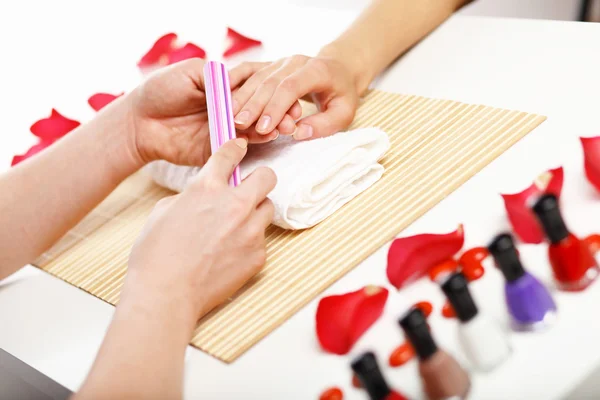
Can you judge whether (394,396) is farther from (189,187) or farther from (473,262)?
(189,187)

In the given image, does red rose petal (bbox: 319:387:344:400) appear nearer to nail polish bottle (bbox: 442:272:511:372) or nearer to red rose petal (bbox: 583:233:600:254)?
nail polish bottle (bbox: 442:272:511:372)

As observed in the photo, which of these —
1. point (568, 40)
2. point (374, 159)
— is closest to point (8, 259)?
point (374, 159)

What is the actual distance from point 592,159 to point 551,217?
170 mm

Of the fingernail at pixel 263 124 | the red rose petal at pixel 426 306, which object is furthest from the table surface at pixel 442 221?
the fingernail at pixel 263 124

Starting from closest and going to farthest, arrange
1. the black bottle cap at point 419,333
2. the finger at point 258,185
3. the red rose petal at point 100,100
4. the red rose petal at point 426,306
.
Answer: the black bottle cap at point 419,333 → the red rose petal at point 426,306 → the finger at point 258,185 → the red rose petal at point 100,100

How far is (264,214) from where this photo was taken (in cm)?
81

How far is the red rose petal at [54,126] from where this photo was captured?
4.39ft

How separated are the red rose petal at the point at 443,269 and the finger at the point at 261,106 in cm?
27

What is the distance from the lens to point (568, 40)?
1.05 meters

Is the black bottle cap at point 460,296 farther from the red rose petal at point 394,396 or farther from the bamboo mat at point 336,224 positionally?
the bamboo mat at point 336,224

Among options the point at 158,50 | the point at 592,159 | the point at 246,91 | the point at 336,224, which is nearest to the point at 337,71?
the point at 246,91

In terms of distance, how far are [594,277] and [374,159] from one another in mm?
297

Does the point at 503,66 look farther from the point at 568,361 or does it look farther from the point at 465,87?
the point at 568,361

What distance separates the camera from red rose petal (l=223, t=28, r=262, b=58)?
139 centimetres
